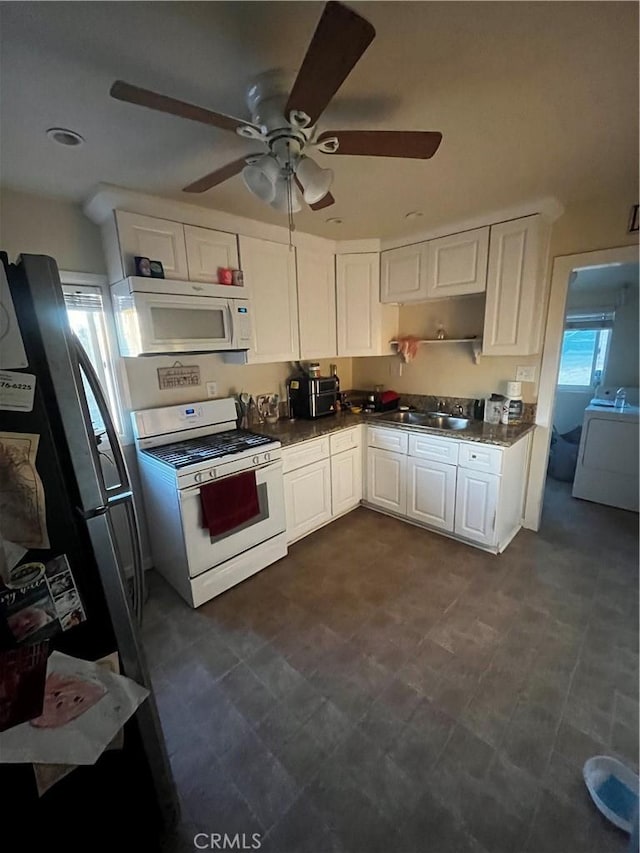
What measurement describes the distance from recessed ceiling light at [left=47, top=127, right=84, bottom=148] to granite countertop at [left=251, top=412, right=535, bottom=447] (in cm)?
181

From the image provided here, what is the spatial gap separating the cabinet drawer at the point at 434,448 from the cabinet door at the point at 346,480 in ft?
1.77

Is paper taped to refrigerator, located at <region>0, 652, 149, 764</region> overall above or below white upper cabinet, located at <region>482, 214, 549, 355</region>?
below

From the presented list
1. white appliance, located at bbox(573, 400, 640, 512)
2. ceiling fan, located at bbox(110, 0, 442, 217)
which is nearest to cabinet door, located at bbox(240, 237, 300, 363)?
ceiling fan, located at bbox(110, 0, 442, 217)

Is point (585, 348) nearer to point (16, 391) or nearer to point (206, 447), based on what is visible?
point (206, 447)

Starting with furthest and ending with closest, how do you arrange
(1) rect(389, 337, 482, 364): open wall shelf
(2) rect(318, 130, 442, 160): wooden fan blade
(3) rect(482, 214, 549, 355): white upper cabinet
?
(1) rect(389, 337, 482, 364): open wall shelf, (3) rect(482, 214, 549, 355): white upper cabinet, (2) rect(318, 130, 442, 160): wooden fan blade

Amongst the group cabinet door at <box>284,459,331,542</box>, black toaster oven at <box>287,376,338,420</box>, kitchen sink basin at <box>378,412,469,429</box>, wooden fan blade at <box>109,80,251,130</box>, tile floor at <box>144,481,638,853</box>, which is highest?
wooden fan blade at <box>109,80,251,130</box>

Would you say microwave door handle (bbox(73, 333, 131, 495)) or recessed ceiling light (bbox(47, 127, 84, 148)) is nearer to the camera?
microwave door handle (bbox(73, 333, 131, 495))

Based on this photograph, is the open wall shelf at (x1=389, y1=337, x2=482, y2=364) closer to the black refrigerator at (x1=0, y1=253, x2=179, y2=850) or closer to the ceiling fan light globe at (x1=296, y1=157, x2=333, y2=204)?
the ceiling fan light globe at (x1=296, y1=157, x2=333, y2=204)

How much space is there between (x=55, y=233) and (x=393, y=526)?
10.2 feet

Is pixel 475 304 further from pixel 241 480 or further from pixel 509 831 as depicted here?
pixel 509 831

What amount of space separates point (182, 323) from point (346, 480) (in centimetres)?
185

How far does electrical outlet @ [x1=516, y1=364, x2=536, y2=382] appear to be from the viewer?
9.06 feet

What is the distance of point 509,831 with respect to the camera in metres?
1.19

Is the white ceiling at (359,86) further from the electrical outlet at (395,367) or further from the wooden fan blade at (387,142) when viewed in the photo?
the electrical outlet at (395,367)
